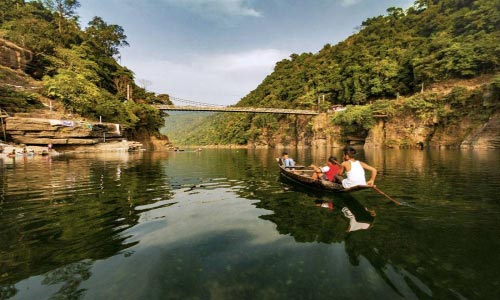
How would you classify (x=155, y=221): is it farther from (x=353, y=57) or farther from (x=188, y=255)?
(x=353, y=57)

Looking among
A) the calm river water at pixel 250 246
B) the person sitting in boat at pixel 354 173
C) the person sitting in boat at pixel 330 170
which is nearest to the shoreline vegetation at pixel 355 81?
the calm river water at pixel 250 246

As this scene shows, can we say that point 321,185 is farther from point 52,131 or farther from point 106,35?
point 106,35

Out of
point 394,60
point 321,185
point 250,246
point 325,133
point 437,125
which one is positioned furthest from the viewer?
point 325,133

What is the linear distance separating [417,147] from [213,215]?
48867 millimetres

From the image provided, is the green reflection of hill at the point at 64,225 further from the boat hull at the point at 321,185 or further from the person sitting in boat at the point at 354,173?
the person sitting in boat at the point at 354,173

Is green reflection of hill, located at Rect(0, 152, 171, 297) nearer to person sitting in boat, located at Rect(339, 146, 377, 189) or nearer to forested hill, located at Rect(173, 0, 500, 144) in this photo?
person sitting in boat, located at Rect(339, 146, 377, 189)

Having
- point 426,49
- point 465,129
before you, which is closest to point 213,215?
point 465,129

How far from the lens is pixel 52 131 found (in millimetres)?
27703

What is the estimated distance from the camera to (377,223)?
5.32 meters

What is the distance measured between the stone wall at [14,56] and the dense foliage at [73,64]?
36.9 inches

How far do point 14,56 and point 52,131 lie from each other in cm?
1623

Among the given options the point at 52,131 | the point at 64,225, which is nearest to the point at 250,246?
the point at 64,225

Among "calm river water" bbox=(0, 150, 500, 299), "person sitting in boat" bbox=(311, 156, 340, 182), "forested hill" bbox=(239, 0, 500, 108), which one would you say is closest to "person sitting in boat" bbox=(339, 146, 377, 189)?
"calm river water" bbox=(0, 150, 500, 299)

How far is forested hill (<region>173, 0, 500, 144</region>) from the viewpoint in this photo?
131 feet
